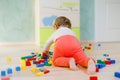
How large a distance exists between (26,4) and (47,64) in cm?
180

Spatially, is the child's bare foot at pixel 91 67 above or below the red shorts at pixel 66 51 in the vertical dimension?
below

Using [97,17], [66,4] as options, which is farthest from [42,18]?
[97,17]

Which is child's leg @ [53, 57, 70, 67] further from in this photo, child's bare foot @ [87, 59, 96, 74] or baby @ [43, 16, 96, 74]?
child's bare foot @ [87, 59, 96, 74]

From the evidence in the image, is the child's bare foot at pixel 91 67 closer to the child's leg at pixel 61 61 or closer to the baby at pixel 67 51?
the baby at pixel 67 51

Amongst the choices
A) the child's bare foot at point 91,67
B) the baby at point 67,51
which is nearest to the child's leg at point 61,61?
the baby at point 67,51

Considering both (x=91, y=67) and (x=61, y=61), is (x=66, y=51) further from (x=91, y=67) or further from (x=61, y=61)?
(x=91, y=67)

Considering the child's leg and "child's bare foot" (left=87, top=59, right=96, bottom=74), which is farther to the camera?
the child's leg

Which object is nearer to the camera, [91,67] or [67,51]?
[91,67]

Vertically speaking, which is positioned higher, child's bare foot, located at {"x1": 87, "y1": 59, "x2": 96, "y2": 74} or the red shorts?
the red shorts

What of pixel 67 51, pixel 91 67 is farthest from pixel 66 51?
pixel 91 67

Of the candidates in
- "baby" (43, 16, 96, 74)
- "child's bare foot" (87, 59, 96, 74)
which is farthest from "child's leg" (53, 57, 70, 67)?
"child's bare foot" (87, 59, 96, 74)

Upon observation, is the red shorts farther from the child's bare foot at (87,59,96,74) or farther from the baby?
the child's bare foot at (87,59,96,74)

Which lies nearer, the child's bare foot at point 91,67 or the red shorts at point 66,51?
the child's bare foot at point 91,67

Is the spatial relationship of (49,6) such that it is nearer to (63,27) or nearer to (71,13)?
(71,13)
